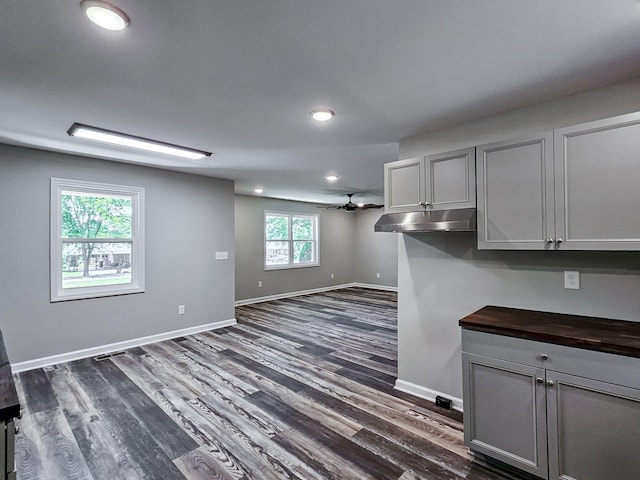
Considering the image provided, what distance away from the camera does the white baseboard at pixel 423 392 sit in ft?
9.18

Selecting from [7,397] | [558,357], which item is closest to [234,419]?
[7,397]

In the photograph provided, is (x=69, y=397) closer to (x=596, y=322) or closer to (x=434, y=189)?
(x=434, y=189)

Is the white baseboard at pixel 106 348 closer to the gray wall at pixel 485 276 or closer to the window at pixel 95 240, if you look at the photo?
the window at pixel 95 240

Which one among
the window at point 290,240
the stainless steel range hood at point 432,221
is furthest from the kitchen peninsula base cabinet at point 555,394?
the window at point 290,240

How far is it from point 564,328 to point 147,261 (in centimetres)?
465

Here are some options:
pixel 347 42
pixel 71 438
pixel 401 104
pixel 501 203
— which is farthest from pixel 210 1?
pixel 71 438

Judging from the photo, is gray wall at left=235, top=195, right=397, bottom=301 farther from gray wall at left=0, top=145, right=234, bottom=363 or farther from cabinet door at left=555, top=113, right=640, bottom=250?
cabinet door at left=555, top=113, right=640, bottom=250

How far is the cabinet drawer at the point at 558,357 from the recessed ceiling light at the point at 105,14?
8.38ft

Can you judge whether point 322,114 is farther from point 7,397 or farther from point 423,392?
point 423,392

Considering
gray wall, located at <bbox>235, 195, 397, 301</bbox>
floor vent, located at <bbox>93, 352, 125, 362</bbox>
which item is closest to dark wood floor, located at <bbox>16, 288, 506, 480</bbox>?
floor vent, located at <bbox>93, 352, 125, 362</bbox>

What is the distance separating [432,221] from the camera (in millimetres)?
2553

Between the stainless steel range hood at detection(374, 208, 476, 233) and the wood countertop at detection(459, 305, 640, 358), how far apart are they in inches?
25.8

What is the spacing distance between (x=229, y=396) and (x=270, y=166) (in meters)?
2.88

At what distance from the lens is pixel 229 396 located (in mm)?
3047
